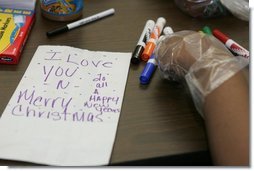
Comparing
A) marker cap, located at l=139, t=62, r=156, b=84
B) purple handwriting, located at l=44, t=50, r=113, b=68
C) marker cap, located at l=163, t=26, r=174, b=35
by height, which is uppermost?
marker cap, located at l=163, t=26, r=174, b=35

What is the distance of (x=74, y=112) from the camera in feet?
1.91

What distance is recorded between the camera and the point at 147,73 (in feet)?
2.17

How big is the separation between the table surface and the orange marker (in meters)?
0.03

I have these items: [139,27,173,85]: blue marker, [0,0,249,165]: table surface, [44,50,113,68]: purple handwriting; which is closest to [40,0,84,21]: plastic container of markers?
[0,0,249,165]: table surface

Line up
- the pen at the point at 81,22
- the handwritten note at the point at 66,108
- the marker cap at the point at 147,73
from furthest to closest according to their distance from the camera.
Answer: the pen at the point at 81,22, the marker cap at the point at 147,73, the handwritten note at the point at 66,108

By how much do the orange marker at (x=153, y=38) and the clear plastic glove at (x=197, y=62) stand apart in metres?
0.04

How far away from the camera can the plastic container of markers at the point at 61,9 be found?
78cm

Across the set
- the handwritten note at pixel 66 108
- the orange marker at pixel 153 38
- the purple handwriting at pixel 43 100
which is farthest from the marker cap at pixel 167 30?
the purple handwriting at pixel 43 100

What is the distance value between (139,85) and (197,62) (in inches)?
4.6

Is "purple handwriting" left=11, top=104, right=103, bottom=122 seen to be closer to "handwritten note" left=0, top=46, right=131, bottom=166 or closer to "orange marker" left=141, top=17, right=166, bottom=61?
"handwritten note" left=0, top=46, right=131, bottom=166

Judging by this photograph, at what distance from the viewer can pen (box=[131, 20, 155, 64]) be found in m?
0.70

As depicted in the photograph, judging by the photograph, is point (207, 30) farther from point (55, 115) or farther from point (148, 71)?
point (55, 115)

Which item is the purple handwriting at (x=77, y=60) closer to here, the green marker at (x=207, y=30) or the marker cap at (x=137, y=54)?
the marker cap at (x=137, y=54)

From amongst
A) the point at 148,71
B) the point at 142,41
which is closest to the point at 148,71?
the point at 148,71
